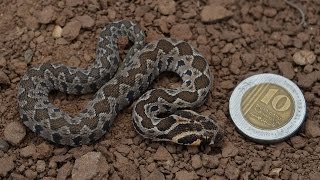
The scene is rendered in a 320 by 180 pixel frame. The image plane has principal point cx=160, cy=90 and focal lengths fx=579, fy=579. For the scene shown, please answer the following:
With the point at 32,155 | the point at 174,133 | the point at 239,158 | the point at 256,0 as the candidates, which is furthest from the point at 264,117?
the point at 32,155

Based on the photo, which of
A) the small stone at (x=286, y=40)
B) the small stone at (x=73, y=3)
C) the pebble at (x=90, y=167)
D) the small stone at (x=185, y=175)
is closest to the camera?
the pebble at (x=90, y=167)

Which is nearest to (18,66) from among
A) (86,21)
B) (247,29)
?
(86,21)

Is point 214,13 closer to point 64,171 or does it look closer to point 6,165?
point 64,171

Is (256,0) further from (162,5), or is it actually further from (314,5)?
(162,5)

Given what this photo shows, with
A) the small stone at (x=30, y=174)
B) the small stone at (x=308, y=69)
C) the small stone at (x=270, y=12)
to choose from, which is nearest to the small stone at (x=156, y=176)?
the small stone at (x=30, y=174)

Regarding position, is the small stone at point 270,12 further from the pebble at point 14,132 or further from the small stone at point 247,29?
the pebble at point 14,132

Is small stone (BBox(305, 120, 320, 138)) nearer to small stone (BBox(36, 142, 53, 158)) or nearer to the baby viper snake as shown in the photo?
the baby viper snake
